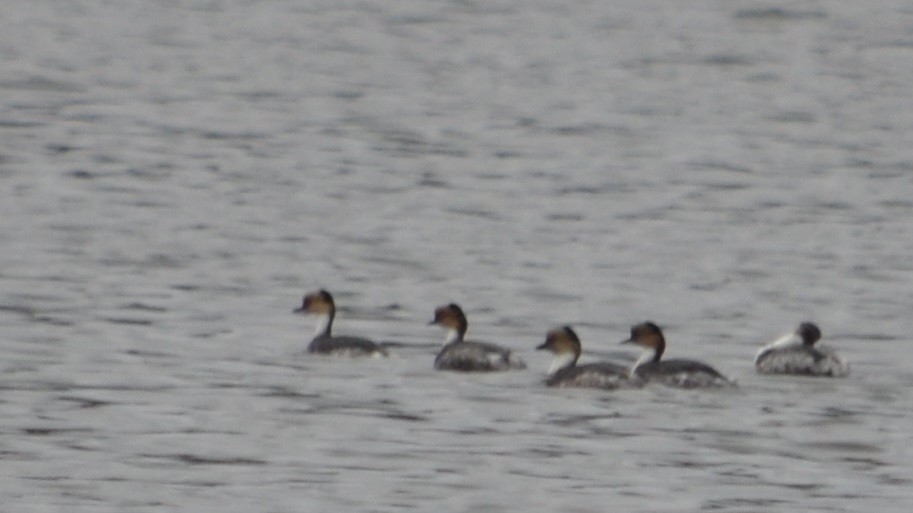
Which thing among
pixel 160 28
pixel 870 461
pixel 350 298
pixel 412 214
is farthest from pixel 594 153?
pixel 870 461

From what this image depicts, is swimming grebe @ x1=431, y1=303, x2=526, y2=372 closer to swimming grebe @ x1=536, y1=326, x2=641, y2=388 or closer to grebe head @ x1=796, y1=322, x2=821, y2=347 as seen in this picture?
swimming grebe @ x1=536, y1=326, x2=641, y2=388

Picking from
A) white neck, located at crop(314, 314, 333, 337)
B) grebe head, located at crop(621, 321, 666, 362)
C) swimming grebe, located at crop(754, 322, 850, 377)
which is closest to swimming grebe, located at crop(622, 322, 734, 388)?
grebe head, located at crop(621, 321, 666, 362)

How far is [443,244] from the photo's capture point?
2545 cm

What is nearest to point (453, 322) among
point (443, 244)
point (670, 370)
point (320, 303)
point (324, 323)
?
point (324, 323)

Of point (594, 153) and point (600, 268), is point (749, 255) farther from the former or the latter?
point (594, 153)

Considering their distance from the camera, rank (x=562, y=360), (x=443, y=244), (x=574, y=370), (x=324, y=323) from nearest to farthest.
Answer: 1. (x=574, y=370)
2. (x=562, y=360)
3. (x=324, y=323)
4. (x=443, y=244)

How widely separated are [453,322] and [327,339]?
93cm

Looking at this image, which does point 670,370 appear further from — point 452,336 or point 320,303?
point 320,303

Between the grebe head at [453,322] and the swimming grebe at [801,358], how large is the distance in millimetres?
2110

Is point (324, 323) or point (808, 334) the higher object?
point (808, 334)

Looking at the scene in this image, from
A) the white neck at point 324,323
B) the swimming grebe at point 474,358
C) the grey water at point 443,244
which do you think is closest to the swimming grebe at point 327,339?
the white neck at point 324,323

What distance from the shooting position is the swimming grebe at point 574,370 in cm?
1775

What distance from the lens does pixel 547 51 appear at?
4406 centimetres

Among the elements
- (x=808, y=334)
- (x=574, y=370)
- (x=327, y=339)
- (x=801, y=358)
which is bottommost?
(x=327, y=339)
